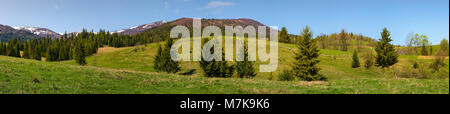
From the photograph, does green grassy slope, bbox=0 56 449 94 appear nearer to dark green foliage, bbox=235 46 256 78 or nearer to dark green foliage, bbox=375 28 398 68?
dark green foliage, bbox=235 46 256 78

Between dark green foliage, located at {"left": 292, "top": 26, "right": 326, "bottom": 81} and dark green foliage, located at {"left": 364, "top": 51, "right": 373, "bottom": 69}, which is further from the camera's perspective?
dark green foliage, located at {"left": 364, "top": 51, "right": 373, "bottom": 69}

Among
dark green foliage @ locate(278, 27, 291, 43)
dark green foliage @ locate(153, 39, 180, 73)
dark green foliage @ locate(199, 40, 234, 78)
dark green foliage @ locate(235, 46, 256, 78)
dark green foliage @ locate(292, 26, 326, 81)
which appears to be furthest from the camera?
dark green foliage @ locate(278, 27, 291, 43)

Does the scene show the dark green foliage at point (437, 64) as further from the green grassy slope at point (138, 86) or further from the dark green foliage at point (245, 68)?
the green grassy slope at point (138, 86)

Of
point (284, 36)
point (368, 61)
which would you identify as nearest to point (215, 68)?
point (368, 61)

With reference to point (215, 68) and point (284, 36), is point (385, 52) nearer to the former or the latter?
point (215, 68)

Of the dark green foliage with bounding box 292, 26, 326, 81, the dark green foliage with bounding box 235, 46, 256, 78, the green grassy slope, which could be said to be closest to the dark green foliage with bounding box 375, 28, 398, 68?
the dark green foliage with bounding box 292, 26, 326, 81

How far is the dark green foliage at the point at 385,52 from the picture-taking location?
6684 cm

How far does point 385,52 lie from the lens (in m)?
68.0

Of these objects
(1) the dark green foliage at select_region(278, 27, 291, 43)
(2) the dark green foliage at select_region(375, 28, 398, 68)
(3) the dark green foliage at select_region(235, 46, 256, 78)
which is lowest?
(3) the dark green foliage at select_region(235, 46, 256, 78)

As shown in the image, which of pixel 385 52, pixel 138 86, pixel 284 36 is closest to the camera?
pixel 138 86

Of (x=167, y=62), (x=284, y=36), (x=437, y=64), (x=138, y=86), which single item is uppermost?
(x=284, y=36)

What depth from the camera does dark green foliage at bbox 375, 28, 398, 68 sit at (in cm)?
6684

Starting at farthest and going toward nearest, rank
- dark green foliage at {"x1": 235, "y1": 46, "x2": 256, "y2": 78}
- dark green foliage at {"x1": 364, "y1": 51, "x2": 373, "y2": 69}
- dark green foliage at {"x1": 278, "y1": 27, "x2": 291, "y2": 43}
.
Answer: dark green foliage at {"x1": 278, "y1": 27, "x2": 291, "y2": 43} < dark green foliage at {"x1": 364, "y1": 51, "x2": 373, "y2": 69} < dark green foliage at {"x1": 235, "y1": 46, "x2": 256, "y2": 78}
